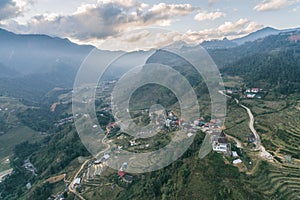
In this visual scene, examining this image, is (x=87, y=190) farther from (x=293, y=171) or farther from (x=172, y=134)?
(x=293, y=171)

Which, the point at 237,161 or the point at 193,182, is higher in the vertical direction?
the point at 237,161

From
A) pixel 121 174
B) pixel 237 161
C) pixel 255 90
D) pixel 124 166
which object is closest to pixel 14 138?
pixel 124 166

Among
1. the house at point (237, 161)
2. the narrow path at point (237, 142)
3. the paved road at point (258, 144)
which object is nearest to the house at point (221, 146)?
the house at point (237, 161)

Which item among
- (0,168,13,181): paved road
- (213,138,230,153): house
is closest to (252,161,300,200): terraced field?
(213,138,230,153): house

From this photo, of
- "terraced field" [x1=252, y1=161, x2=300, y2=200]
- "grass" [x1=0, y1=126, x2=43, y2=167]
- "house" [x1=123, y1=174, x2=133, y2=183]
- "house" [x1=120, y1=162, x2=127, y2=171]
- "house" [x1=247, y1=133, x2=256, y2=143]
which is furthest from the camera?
"grass" [x1=0, y1=126, x2=43, y2=167]

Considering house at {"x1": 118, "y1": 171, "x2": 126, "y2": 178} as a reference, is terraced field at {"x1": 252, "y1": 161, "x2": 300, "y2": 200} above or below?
above

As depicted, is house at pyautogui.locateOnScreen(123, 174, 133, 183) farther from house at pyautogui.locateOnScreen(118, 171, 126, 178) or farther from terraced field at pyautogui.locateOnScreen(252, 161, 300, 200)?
terraced field at pyautogui.locateOnScreen(252, 161, 300, 200)

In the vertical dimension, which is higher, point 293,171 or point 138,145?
point 293,171

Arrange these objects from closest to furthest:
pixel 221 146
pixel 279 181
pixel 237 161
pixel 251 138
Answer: pixel 279 181
pixel 237 161
pixel 221 146
pixel 251 138

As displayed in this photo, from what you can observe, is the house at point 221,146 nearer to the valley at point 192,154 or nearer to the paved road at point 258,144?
the valley at point 192,154

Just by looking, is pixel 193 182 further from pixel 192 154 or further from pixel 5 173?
pixel 5 173

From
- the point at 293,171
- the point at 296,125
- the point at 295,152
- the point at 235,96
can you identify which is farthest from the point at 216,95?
the point at 293,171
